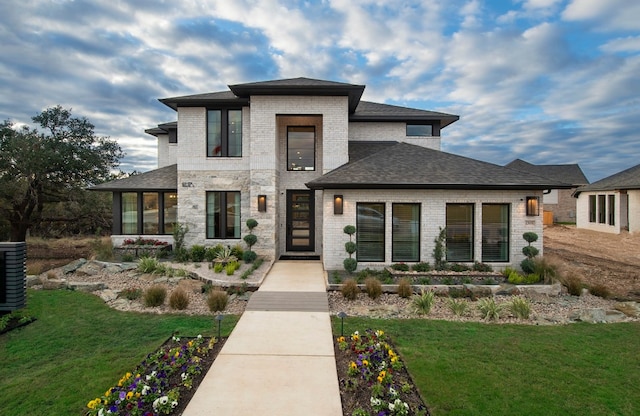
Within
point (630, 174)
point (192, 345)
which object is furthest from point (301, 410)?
point (630, 174)

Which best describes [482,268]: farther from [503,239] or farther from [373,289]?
[373,289]

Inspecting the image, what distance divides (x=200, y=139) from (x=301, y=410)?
11.5m

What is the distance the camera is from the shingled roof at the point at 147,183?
1359 centimetres

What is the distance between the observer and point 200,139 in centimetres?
1277

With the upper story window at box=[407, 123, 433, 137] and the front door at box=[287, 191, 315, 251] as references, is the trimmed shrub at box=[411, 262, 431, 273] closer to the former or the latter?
the front door at box=[287, 191, 315, 251]

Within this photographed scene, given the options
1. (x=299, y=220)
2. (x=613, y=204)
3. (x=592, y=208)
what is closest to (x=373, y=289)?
(x=299, y=220)

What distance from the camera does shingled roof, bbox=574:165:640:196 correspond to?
19867 mm

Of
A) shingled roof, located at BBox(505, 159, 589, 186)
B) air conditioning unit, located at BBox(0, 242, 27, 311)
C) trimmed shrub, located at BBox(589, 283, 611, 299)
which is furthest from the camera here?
shingled roof, located at BBox(505, 159, 589, 186)

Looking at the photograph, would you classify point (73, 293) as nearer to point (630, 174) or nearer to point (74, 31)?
point (74, 31)

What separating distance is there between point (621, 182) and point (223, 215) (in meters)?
26.1

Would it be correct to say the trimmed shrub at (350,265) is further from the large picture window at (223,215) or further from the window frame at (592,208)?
the window frame at (592,208)

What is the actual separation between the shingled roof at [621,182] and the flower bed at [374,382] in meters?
23.4

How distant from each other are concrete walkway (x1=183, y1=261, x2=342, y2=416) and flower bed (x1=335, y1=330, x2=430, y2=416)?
0.18m

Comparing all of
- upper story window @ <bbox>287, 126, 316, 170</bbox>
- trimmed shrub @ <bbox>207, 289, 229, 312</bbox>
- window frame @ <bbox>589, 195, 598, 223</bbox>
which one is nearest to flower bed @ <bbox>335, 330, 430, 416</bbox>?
trimmed shrub @ <bbox>207, 289, 229, 312</bbox>
